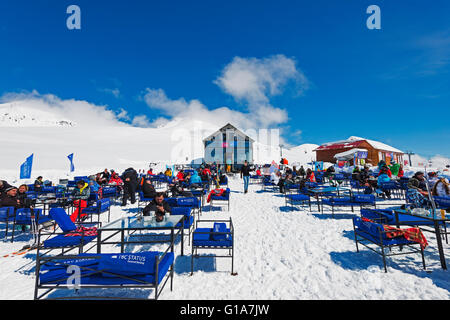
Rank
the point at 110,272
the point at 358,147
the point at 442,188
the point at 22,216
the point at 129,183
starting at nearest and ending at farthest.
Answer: the point at 110,272 < the point at 22,216 < the point at 442,188 < the point at 129,183 < the point at 358,147

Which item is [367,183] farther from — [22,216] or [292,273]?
[22,216]

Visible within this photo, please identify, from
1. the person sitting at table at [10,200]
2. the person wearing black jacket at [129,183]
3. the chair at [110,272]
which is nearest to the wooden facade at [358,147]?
the person wearing black jacket at [129,183]

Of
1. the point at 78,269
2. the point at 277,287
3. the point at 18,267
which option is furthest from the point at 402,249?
the point at 18,267

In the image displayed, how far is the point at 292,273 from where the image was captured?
3730 millimetres

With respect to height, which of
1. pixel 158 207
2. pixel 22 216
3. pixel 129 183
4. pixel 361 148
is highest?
pixel 361 148

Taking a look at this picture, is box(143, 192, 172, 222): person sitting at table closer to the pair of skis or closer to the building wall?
the pair of skis

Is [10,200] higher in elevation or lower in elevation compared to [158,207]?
higher

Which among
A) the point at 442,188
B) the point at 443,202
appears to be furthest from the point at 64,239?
the point at 442,188

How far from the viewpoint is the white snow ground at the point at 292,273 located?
315 cm

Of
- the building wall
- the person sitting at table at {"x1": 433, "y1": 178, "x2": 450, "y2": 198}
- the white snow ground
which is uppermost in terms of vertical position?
the building wall

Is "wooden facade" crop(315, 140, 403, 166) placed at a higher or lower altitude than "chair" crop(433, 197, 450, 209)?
higher

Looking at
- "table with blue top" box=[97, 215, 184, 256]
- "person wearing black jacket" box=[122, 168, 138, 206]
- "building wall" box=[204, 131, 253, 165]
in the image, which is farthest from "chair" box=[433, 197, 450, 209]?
"building wall" box=[204, 131, 253, 165]

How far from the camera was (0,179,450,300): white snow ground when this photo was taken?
3.15 m
